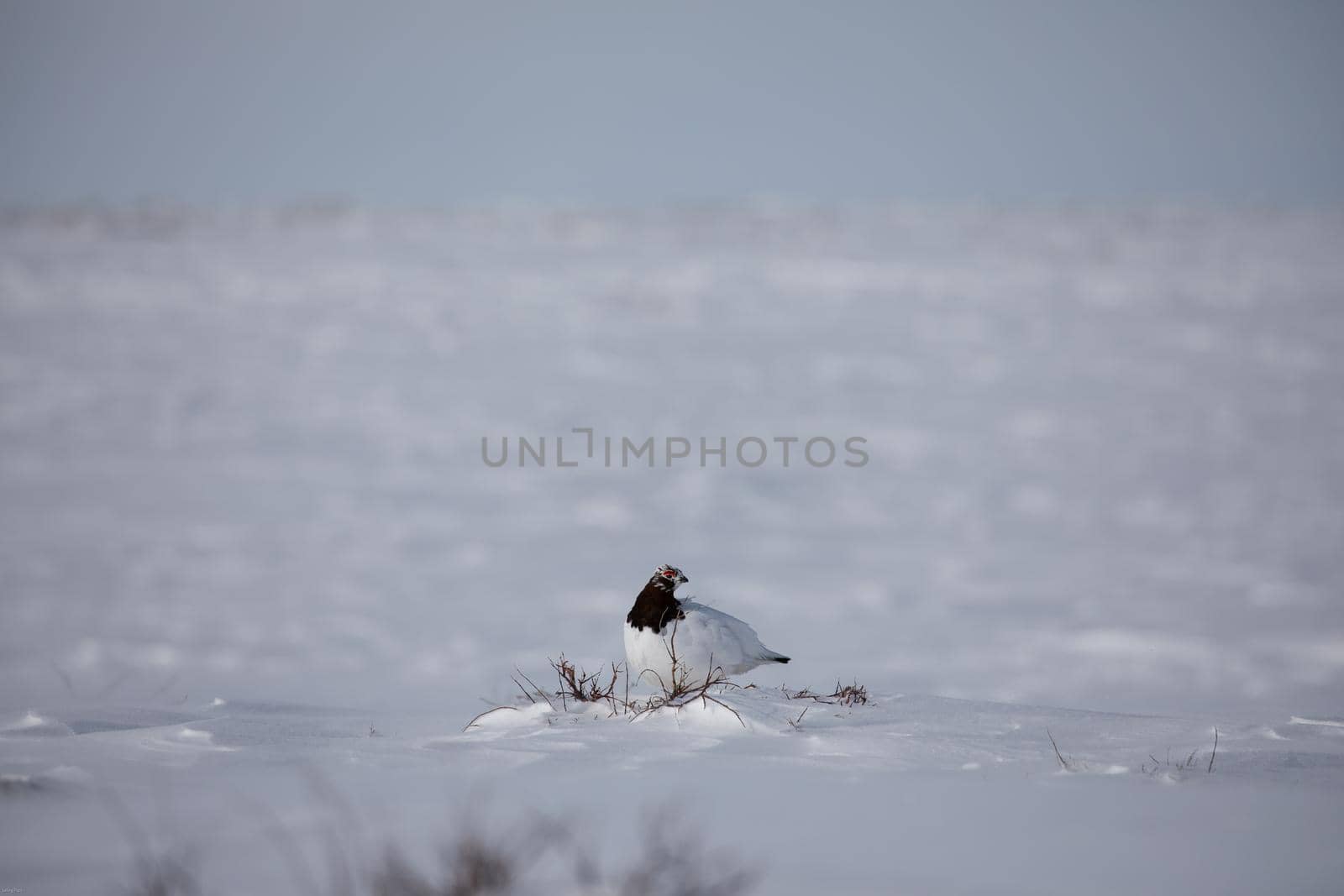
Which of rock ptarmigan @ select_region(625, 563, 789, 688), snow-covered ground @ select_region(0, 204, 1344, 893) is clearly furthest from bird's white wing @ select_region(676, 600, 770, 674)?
snow-covered ground @ select_region(0, 204, 1344, 893)

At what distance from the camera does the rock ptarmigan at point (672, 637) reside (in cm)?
439

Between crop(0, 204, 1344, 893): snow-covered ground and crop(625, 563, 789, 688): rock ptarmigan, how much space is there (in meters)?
0.22

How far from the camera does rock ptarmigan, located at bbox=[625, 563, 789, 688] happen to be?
14.4ft

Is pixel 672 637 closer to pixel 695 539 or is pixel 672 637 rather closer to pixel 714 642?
pixel 714 642

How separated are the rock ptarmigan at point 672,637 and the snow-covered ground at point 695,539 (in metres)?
0.22

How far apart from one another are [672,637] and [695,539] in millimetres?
11765

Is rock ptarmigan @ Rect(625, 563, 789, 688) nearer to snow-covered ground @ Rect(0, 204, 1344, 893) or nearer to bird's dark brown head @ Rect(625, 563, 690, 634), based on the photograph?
bird's dark brown head @ Rect(625, 563, 690, 634)

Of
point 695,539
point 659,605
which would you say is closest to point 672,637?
point 659,605

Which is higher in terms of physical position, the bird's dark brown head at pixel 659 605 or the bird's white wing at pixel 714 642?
A: the bird's dark brown head at pixel 659 605

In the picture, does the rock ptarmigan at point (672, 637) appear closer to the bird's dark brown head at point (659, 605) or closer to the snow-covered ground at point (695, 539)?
the bird's dark brown head at point (659, 605)

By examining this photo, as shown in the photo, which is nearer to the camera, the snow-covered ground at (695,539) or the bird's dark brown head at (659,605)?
the snow-covered ground at (695,539)

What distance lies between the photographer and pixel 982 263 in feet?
83.6

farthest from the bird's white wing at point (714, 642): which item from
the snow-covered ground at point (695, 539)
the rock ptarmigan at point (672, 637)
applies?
the snow-covered ground at point (695, 539)

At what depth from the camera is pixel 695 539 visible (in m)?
16.1
